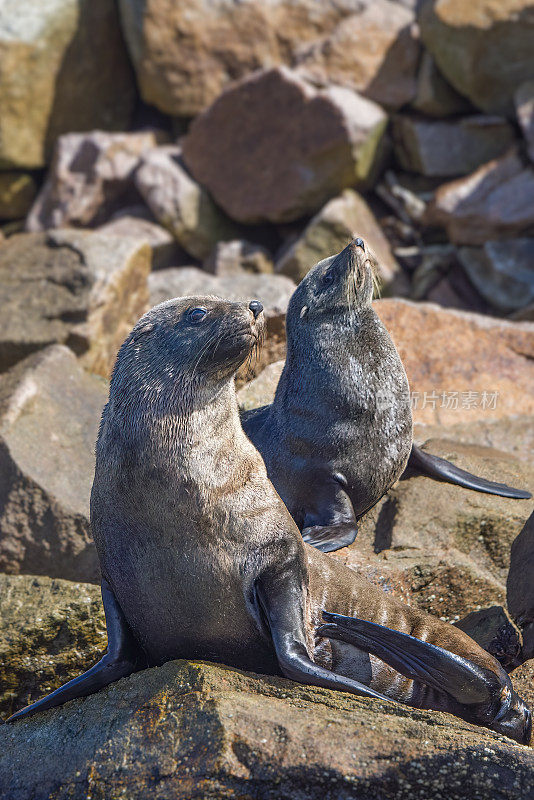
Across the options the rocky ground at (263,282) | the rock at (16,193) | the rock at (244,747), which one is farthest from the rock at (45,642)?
the rock at (16,193)

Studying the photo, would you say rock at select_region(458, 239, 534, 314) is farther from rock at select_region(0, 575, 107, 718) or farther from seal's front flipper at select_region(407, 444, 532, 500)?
rock at select_region(0, 575, 107, 718)

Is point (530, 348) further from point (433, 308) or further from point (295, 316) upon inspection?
point (295, 316)

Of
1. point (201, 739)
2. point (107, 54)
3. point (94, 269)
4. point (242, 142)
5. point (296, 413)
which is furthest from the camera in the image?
point (107, 54)

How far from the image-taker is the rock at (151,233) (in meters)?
14.9

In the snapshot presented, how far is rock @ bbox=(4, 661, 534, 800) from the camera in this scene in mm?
2930

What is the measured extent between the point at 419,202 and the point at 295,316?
30.6 feet

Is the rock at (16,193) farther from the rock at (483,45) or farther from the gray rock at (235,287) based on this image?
the rock at (483,45)

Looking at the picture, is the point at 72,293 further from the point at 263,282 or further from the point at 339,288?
the point at 339,288

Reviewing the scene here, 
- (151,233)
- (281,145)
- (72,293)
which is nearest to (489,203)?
(281,145)

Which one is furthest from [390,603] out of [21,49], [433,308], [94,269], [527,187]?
[21,49]

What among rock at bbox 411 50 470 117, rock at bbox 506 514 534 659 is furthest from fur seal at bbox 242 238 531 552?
rock at bbox 411 50 470 117

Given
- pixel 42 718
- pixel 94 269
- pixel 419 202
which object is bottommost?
pixel 419 202

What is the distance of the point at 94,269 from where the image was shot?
9.35m

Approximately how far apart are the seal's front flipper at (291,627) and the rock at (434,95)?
12267mm
